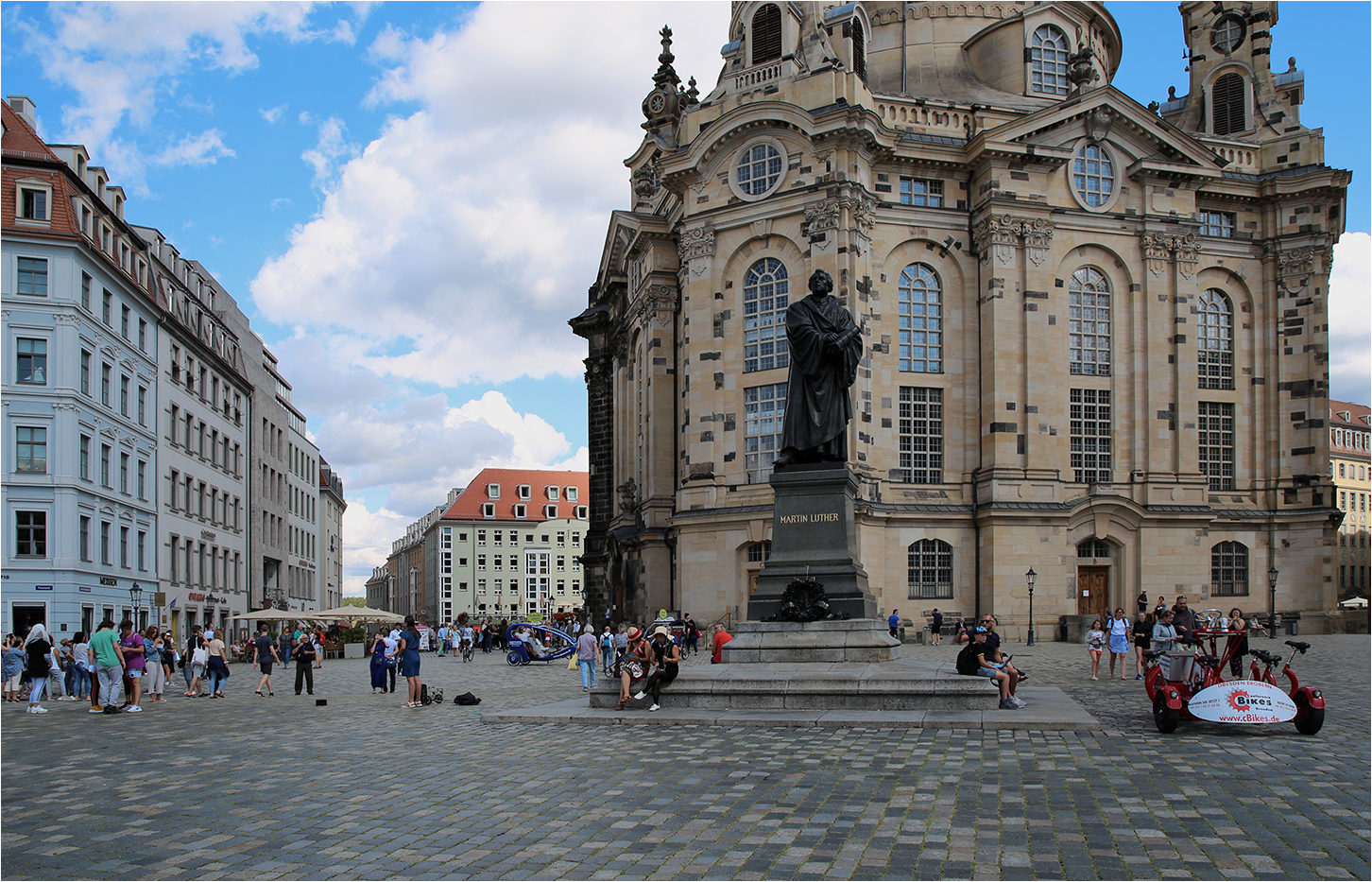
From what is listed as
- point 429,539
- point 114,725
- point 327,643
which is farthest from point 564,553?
point 114,725

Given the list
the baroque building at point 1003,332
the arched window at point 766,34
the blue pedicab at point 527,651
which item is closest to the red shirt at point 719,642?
the blue pedicab at point 527,651

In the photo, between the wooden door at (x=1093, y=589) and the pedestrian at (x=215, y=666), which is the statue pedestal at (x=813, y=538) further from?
the wooden door at (x=1093, y=589)

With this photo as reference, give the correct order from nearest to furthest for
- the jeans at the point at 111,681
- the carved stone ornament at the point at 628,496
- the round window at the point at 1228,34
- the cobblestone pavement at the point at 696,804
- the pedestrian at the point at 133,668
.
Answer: the cobblestone pavement at the point at 696,804 → the jeans at the point at 111,681 → the pedestrian at the point at 133,668 → the round window at the point at 1228,34 → the carved stone ornament at the point at 628,496

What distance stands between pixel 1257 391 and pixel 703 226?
2592 centimetres

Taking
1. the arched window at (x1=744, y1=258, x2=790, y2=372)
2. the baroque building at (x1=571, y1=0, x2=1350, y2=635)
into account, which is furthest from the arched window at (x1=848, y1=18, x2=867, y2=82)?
the arched window at (x1=744, y1=258, x2=790, y2=372)

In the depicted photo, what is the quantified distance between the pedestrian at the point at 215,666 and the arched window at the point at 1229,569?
130ft

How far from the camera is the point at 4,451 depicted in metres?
38.0

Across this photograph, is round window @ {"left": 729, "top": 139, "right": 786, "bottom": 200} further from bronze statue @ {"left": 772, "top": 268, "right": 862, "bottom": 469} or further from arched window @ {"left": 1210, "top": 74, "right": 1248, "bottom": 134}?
bronze statue @ {"left": 772, "top": 268, "right": 862, "bottom": 469}

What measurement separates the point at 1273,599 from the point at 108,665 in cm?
4490

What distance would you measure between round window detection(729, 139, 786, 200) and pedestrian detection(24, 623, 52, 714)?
103 feet

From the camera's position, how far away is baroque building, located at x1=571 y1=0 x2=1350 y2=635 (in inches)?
1821

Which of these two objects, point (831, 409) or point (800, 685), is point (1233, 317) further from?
point (800, 685)

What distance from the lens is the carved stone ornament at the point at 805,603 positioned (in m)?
18.4

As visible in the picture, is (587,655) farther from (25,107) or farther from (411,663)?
(25,107)
